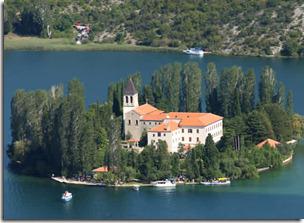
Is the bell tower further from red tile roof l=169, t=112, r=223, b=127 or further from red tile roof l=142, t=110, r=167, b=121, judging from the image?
red tile roof l=169, t=112, r=223, b=127

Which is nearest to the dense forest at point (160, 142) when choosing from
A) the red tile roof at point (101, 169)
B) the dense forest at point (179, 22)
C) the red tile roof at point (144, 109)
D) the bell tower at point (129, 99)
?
the red tile roof at point (101, 169)

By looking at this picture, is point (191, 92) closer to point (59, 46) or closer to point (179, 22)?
point (59, 46)

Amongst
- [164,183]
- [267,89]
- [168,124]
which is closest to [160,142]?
[168,124]

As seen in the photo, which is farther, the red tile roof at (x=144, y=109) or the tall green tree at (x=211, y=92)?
the tall green tree at (x=211, y=92)

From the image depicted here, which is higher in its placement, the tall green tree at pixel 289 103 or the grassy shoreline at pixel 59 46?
the grassy shoreline at pixel 59 46

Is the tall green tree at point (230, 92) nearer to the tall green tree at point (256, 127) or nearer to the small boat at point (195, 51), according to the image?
the tall green tree at point (256, 127)

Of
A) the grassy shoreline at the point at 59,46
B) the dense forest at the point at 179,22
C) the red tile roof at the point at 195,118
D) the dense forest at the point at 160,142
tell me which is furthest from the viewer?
the dense forest at the point at 179,22

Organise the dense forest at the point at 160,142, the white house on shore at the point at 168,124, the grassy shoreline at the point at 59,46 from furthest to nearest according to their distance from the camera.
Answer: the grassy shoreline at the point at 59,46 < the white house on shore at the point at 168,124 < the dense forest at the point at 160,142
